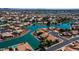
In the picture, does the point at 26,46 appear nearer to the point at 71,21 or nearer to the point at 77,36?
the point at 77,36

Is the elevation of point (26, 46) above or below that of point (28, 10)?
below

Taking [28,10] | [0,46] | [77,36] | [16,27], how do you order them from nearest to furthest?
[0,46], [77,36], [16,27], [28,10]

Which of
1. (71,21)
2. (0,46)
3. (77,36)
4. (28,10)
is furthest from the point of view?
(28,10)
